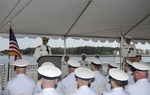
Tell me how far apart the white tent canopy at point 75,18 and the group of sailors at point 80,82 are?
6.84 feet

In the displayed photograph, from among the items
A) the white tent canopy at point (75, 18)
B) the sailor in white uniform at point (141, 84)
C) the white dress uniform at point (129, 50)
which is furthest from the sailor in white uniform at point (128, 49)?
the sailor in white uniform at point (141, 84)

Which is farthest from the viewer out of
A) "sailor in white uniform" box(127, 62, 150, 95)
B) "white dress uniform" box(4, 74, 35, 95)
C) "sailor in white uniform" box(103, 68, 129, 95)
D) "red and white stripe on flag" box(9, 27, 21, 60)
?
"red and white stripe on flag" box(9, 27, 21, 60)

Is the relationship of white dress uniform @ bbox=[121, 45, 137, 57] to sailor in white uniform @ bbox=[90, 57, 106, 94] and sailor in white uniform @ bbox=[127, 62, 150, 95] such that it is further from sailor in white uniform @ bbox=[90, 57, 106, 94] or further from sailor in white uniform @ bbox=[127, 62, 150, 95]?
sailor in white uniform @ bbox=[127, 62, 150, 95]

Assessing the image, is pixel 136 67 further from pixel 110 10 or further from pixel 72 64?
pixel 110 10

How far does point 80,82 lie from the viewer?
2111mm

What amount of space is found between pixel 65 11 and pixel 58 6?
1.17ft

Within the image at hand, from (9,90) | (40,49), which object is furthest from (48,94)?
(40,49)

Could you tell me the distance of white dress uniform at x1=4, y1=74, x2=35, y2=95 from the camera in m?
2.84

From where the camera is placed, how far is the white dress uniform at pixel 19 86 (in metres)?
2.84

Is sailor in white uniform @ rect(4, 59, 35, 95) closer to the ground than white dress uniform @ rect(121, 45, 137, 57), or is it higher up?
closer to the ground

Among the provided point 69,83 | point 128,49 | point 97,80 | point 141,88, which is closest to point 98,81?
point 97,80

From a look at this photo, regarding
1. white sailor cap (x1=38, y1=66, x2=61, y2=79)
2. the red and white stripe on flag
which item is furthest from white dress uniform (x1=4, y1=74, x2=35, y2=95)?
the red and white stripe on flag

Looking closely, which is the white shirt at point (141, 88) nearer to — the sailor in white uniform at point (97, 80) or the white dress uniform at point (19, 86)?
the sailor in white uniform at point (97, 80)

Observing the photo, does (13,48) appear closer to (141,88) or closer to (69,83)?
(69,83)
